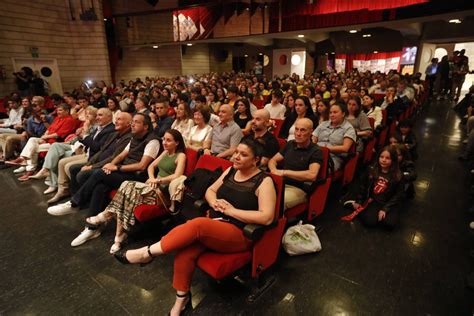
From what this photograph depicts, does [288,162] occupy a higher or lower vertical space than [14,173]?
higher

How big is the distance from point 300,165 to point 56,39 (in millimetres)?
11405

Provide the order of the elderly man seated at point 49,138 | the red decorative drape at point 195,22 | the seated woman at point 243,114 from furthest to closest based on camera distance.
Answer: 1. the red decorative drape at point 195,22
2. the elderly man seated at point 49,138
3. the seated woman at point 243,114

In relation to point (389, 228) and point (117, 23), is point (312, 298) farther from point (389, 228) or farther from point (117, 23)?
point (117, 23)

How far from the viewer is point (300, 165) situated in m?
2.36

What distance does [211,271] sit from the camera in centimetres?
150

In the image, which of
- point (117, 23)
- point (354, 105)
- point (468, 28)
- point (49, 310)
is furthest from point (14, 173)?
point (468, 28)

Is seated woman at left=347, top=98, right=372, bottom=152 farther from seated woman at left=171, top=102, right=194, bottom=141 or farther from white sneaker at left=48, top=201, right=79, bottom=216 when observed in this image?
white sneaker at left=48, top=201, right=79, bottom=216

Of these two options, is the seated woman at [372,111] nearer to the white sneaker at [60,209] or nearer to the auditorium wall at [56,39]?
the white sneaker at [60,209]

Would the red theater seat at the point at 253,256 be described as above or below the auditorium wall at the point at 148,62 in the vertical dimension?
below

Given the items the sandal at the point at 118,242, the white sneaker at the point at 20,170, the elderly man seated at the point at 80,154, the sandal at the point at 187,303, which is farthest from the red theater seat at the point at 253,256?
the white sneaker at the point at 20,170

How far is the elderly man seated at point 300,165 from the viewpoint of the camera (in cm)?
222

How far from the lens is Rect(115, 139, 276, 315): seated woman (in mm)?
1552

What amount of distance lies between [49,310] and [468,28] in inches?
517

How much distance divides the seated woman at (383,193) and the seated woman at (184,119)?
2062 mm
